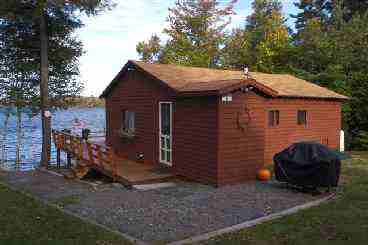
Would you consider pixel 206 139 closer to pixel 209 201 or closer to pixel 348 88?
pixel 209 201

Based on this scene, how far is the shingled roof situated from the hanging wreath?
34.5 inches

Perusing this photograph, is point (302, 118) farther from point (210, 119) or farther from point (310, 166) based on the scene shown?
point (310, 166)

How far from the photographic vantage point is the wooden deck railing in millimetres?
12328

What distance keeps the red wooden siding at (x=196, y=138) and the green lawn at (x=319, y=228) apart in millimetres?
3746

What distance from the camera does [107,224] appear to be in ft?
26.0

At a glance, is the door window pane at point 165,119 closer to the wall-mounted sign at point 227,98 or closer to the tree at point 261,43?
the wall-mounted sign at point 227,98

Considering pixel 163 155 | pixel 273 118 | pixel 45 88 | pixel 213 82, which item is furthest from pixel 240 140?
pixel 45 88

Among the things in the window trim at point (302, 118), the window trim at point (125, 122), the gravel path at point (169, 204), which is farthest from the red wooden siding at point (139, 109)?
the window trim at point (302, 118)

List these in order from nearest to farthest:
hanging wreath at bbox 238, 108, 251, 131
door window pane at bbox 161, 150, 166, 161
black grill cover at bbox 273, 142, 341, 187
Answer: black grill cover at bbox 273, 142, 341, 187 < hanging wreath at bbox 238, 108, 251, 131 < door window pane at bbox 161, 150, 166, 161

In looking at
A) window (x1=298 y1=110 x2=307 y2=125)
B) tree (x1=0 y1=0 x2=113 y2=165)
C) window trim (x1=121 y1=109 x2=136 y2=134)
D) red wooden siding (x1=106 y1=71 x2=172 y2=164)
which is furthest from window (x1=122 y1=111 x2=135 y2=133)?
window (x1=298 y1=110 x2=307 y2=125)

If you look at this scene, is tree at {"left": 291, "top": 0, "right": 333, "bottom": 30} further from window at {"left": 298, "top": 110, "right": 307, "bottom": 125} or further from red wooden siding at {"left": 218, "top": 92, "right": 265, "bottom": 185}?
red wooden siding at {"left": 218, "top": 92, "right": 265, "bottom": 185}

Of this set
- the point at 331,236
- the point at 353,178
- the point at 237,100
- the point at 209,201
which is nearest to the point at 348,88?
the point at 353,178

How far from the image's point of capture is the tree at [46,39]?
14.9 metres

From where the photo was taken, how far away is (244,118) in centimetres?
1224
